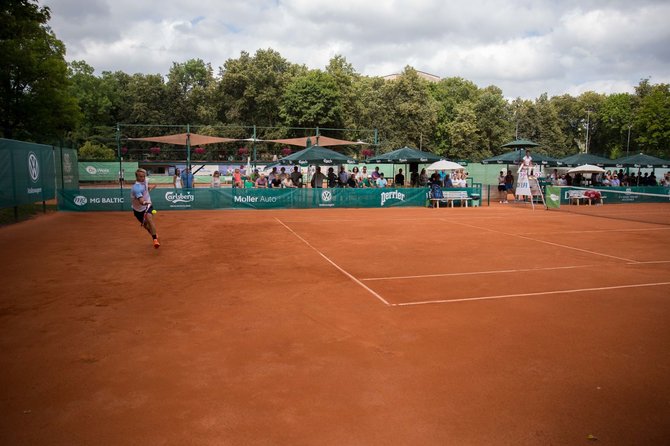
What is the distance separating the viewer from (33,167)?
18531 mm

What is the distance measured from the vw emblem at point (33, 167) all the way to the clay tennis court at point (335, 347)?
8.31 meters

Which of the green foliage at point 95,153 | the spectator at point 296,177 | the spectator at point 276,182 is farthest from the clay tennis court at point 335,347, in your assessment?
the green foliage at point 95,153

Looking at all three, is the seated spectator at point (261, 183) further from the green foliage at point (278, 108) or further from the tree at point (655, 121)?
the tree at point (655, 121)

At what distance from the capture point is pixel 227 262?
403 inches

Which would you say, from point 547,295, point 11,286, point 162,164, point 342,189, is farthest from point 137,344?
point 162,164

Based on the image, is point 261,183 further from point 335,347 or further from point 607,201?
point 335,347

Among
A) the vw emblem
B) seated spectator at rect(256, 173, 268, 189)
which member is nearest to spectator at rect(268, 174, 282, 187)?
seated spectator at rect(256, 173, 268, 189)

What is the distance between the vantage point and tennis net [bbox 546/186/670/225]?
2331 cm

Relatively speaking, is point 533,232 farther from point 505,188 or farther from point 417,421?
point 505,188

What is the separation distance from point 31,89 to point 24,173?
17.1 metres

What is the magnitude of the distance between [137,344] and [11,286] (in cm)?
429

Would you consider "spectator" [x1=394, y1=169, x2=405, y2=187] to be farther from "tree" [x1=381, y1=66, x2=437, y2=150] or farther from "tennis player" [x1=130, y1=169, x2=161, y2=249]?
"tree" [x1=381, y1=66, x2=437, y2=150]

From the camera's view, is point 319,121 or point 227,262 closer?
point 227,262

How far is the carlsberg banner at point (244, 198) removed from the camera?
21828 millimetres
